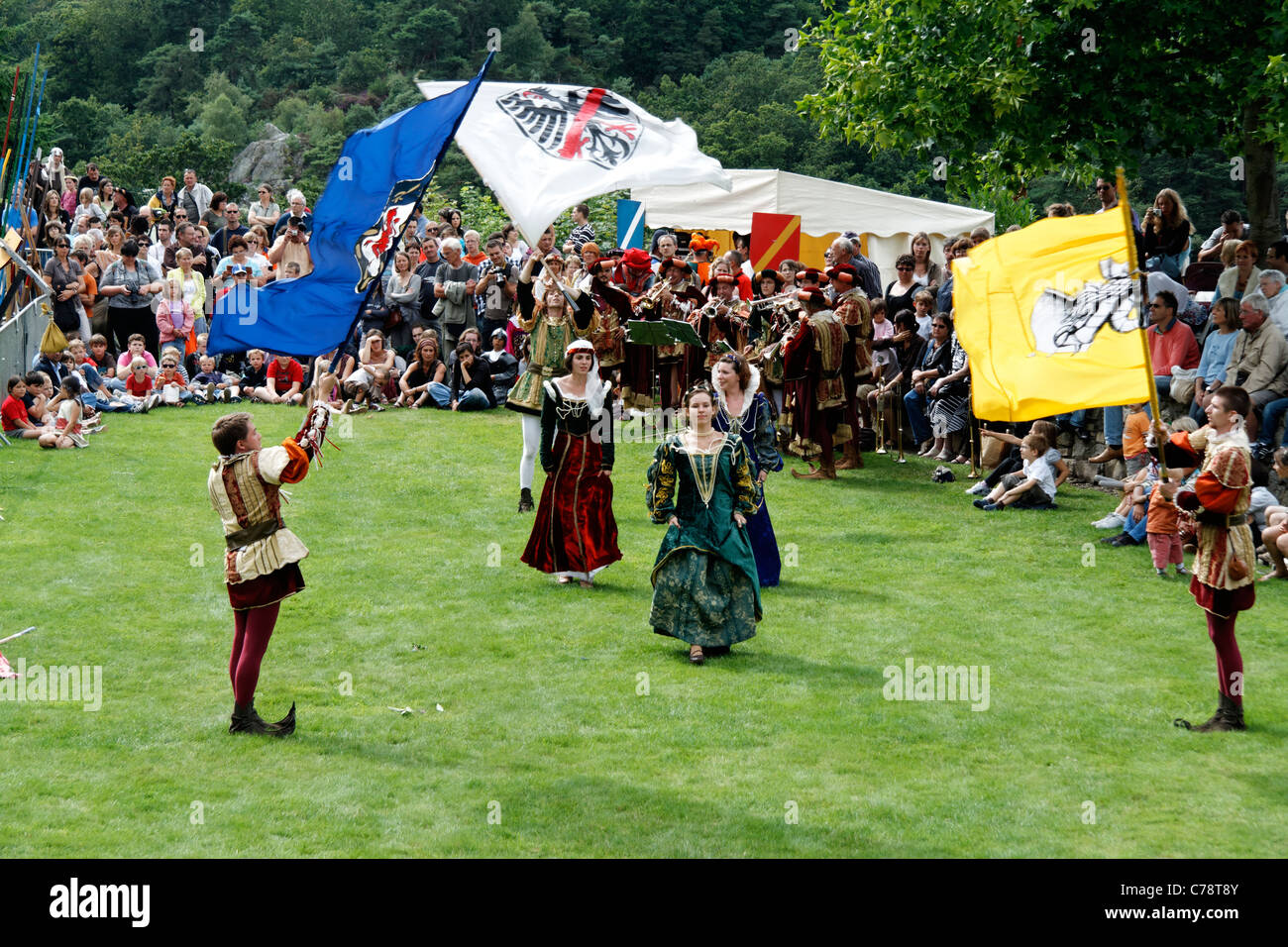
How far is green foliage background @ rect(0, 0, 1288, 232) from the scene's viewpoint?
61.9 meters

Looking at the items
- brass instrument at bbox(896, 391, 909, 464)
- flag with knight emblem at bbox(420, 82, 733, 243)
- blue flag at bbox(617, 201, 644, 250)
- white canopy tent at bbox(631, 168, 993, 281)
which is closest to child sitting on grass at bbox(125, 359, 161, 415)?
blue flag at bbox(617, 201, 644, 250)

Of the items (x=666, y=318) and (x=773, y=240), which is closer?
(x=666, y=318)

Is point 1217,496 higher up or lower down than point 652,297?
lower down

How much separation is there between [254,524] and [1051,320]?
15.4ft

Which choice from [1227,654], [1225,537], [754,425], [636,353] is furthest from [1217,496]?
[636,353]

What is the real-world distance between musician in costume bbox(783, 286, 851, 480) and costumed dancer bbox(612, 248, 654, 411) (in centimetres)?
286

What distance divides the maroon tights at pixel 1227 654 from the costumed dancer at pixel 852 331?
8.63 metres

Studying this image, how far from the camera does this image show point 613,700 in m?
9.69

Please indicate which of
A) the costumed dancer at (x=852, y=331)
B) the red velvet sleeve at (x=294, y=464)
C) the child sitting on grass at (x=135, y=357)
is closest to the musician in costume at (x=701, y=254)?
the costumed dancer at (x=852, y=331)

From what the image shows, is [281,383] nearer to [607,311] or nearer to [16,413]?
[16,413]

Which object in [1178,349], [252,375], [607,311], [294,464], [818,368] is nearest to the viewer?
[294,464]

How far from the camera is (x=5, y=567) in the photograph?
12805 mm

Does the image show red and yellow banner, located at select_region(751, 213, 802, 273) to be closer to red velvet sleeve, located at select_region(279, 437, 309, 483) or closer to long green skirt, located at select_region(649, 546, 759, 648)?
long green skirt, located at select_region(649, 546, 759, 648)
